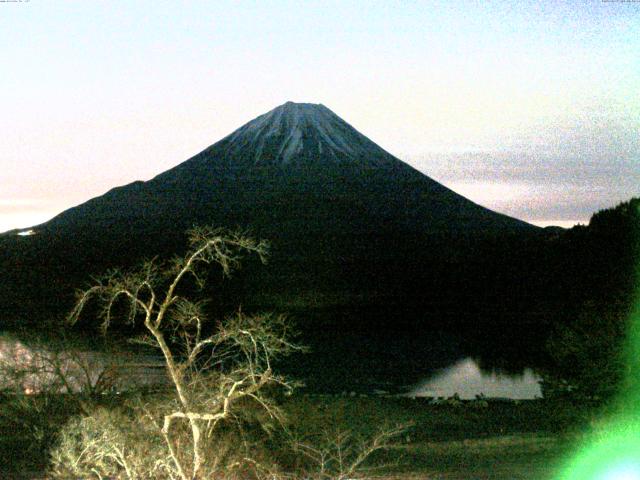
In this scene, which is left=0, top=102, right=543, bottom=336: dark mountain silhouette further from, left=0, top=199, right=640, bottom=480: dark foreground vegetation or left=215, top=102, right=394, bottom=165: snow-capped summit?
left=0, top=199, right=640, bottom=480: dark foreground vegetation

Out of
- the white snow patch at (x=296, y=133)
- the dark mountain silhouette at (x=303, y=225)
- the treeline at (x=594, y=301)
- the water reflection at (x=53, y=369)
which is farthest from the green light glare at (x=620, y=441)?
the white snow patch at (x=296, y=133)

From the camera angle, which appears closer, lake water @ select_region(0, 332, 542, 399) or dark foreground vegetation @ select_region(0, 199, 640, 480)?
dark foreground vegetation @ select_region(0, 199, 640, 480)

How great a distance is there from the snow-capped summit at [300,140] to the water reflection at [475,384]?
188 ft

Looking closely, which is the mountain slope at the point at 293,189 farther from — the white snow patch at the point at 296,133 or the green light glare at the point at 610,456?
the green light glare at the point at 610,456

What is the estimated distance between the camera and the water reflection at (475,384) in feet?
76.3

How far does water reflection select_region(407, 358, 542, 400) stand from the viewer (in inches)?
916

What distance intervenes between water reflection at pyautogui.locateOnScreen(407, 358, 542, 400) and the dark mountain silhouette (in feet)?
97.0

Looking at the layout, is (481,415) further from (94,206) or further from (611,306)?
(94,206)

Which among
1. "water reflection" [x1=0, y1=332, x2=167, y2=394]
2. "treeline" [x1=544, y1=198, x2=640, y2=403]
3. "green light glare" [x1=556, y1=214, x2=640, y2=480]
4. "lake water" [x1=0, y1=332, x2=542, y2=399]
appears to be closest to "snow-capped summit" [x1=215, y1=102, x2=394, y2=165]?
"lake water" [x1=0, y1=332, x2=542, y2=399]

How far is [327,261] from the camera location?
75938mm

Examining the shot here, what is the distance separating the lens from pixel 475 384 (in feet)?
86.0

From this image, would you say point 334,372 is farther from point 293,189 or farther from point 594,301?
point 293,189

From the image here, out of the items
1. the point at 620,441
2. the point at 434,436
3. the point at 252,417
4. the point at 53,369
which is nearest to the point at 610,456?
the point at 620,441

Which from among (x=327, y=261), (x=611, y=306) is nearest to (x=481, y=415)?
(x=611, y=306)
